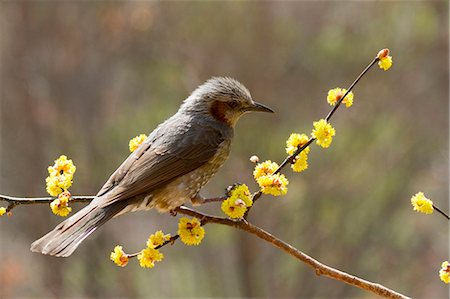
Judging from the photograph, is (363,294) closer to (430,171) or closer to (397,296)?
(430,171)

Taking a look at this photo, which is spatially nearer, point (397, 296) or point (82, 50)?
point (397, 296)

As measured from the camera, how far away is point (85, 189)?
8086 mm

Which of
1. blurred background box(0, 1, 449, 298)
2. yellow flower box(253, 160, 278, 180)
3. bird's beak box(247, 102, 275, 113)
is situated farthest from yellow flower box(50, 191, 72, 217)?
blurred background box(0, 1, 449, 298)

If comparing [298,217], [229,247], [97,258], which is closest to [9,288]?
[97,258]

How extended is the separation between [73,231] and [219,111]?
128 centimetres

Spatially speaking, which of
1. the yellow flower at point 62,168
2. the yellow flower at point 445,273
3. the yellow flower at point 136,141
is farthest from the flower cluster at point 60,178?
the yellow flower at point 445,273

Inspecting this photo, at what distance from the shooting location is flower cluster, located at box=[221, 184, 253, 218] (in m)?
2.19

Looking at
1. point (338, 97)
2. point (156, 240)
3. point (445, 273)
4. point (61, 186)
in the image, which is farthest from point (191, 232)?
point (445, 273)

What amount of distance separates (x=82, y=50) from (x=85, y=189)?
178cm

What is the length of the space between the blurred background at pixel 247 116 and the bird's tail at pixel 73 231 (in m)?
4.86

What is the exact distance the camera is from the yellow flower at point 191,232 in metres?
2.39

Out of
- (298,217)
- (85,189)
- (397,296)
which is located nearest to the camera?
(397,296)

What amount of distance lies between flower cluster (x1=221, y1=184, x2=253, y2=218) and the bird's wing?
885 millimetres

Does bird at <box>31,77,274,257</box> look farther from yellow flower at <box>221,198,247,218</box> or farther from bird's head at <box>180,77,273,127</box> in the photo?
yellow flower at <box>221,198,247,218</box>
